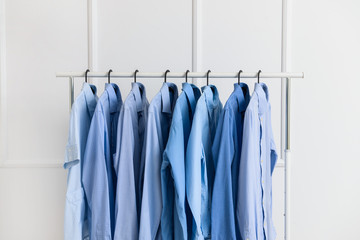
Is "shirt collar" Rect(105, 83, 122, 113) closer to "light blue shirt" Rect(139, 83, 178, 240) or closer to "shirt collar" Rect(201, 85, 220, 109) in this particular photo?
"light blue shirt" Rect(139, 83, 178, 240)

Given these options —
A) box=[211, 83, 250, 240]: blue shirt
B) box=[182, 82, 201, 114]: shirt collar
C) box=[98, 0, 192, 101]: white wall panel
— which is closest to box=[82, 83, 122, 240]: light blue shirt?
box=[182, 82, 201, 114]: shirt collar

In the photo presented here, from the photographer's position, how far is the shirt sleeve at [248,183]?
130 centimetres

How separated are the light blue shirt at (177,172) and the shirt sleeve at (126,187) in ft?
0.41

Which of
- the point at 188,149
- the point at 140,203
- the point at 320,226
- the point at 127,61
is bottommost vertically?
the point at 320,226

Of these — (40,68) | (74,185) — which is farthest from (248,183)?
(40,68)

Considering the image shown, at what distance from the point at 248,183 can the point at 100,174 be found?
1.98 feet

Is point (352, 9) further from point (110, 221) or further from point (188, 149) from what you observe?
point (110, 221)

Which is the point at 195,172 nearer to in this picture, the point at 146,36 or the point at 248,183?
the point at 248,183

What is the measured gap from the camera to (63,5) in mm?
1915

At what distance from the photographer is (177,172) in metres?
1.27

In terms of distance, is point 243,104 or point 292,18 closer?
point 243,104

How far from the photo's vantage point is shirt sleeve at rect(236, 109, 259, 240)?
1298mm

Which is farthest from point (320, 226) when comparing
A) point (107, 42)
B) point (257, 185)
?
point (107, 42)

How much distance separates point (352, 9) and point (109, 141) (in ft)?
5.41
